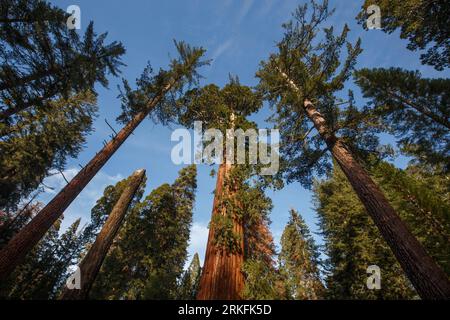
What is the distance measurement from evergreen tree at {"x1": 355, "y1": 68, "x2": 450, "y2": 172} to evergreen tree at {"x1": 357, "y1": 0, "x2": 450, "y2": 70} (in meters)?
1.11

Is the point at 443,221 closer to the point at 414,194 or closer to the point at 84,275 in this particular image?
the point at 414,194

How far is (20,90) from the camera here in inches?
328

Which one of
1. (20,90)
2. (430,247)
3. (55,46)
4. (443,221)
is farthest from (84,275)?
(430,247)

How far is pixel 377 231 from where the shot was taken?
13.8 metres

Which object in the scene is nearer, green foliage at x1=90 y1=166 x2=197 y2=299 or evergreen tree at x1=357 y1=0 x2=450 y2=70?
evergreen tree at x1=357 y1=0 x2=450 y2=70

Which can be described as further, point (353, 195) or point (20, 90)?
point (353, 195)

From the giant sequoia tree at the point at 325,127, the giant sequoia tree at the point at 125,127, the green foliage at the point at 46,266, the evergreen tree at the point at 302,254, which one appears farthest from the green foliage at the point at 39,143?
the evergreen tree at the point at 302,254

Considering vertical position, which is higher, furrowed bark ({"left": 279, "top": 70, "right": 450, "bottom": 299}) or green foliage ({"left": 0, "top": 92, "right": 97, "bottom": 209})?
green foliage ({"left": 0, "top": 92, "right": 97, "bottom": 209})

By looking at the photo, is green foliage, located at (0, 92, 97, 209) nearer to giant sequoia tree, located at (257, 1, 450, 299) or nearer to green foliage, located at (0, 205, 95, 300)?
green foliage, located at (0, 205, 95, 300)

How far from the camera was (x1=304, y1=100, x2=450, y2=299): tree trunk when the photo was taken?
A: 3.60 m

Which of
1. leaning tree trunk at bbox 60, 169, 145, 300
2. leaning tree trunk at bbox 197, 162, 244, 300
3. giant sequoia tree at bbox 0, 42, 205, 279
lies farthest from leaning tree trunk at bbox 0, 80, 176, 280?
leaning tree trunk at bbox 197, 162, 244, 300

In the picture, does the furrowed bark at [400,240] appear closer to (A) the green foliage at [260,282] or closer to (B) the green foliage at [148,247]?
(A) the green foliage at [260,282]
